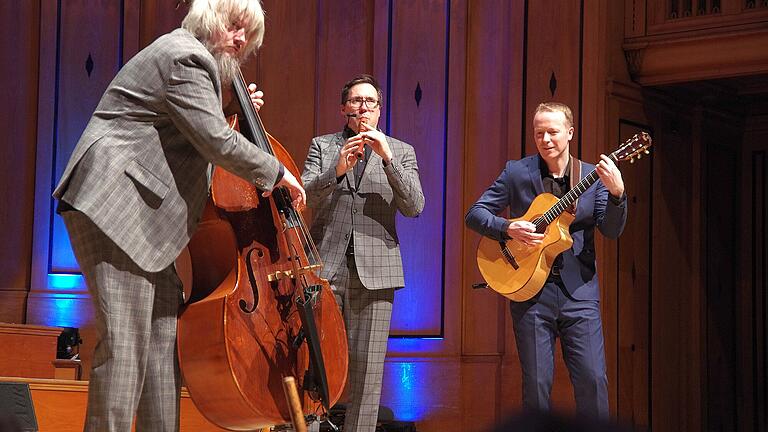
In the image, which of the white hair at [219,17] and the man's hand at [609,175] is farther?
the man's hand at [609,175]

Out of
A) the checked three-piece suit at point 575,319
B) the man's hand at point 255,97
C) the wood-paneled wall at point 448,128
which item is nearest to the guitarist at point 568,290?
the checked three-piece suit at point 575,319

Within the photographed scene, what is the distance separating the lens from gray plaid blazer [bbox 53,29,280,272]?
291 centimetres

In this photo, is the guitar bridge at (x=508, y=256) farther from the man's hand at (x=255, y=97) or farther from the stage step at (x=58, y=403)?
the stage step at (x=58, y=403)

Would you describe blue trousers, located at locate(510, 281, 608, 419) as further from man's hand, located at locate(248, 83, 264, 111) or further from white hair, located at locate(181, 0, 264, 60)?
white hair, located at locate(181, 0, 264, 60)

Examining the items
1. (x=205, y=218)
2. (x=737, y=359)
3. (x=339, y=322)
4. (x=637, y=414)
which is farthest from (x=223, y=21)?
(x=737, y=359)

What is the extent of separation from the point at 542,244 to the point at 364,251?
737 mm

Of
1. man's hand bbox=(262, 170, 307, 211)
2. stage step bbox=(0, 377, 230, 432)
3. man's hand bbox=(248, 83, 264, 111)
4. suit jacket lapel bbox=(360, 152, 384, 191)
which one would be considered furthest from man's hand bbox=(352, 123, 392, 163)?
stage step bbox=(0, 377, 230, 432)

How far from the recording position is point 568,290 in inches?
170

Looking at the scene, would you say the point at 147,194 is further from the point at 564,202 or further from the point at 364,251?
the point at 564,202

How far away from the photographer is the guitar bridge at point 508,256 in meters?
4.40

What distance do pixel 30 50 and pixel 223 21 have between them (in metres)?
3.96

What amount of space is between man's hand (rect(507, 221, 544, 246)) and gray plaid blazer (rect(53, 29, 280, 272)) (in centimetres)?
159

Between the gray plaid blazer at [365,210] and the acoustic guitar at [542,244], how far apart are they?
17.7 inches

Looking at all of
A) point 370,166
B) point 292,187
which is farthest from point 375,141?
point 292,187
